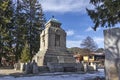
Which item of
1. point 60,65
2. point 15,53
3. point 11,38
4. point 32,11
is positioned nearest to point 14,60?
point 15,53

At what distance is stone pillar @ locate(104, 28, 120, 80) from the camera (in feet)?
20.6

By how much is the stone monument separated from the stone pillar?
2309 centimetres

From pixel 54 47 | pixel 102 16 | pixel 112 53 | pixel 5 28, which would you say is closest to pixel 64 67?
pixel 54 47

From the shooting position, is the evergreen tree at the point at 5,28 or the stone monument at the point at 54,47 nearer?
the stone monument at the point at 54,47

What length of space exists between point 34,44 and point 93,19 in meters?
31.4

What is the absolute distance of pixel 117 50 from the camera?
6.29 m

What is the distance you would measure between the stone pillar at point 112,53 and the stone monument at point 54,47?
23.1 metres

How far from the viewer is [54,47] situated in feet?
106

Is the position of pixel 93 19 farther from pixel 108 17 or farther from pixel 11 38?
pixel 11 38

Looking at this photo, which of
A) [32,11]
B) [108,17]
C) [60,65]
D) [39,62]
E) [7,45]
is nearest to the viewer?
[108,17]

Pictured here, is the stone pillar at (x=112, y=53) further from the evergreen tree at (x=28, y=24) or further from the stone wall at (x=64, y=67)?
the evergreen tree at (x=28, y=24)

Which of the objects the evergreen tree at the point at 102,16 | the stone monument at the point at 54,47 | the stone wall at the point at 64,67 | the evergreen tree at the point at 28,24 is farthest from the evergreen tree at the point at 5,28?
the evergreen tree at the point at 102,16

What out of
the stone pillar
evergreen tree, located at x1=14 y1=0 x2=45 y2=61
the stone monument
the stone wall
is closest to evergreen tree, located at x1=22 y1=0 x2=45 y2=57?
evergreen tree, located at x1=14 y1=0 x2=45 y2=61

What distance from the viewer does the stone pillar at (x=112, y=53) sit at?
6281mm
